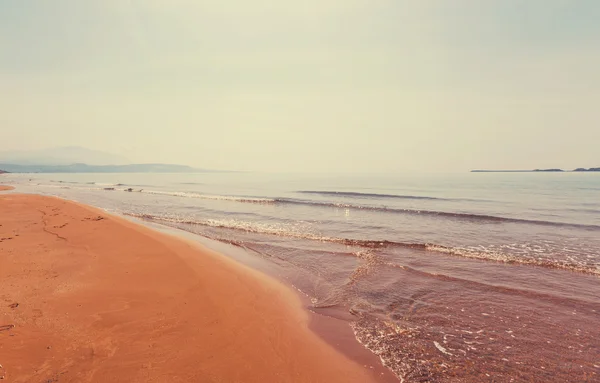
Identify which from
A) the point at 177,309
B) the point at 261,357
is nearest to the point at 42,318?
the point at 177,309

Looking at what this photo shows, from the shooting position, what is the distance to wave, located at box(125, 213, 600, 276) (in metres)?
13.5

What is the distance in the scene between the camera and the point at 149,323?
667 cm

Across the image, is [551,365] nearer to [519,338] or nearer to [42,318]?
[519,338]

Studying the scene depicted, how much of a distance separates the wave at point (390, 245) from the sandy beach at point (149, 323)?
25.4 ft

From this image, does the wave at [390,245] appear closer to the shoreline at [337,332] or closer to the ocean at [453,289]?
the ocean at [453,289]

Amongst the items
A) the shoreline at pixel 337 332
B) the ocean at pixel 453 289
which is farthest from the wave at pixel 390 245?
the shoreline at pixel 337 332

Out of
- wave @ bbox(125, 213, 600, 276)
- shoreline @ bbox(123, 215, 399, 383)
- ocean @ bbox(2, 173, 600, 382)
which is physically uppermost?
wave @ bbox(125, 213, 600, 276)

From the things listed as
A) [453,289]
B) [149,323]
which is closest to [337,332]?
[149,323]

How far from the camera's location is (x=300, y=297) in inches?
369

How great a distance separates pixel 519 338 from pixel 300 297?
5.78m

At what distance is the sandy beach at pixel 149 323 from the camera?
5.10 m

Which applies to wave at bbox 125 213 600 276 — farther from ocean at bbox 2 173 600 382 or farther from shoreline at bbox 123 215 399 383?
shoreline at bbox 123 215 399 383

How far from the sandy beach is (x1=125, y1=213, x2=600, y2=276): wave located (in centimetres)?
773

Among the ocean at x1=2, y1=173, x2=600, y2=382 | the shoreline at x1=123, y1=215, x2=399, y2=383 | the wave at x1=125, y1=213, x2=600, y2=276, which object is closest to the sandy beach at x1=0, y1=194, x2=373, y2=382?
the shoreline at x1=123, y1=215, x2=399, y2=383
